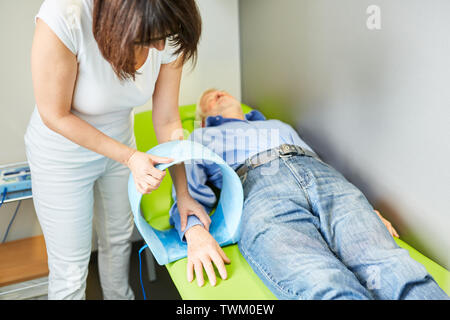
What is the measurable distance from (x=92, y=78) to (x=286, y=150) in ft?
2.20

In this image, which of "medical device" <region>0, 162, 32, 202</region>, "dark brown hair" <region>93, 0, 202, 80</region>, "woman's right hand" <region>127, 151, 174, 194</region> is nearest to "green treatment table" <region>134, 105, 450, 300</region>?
"woman's right hand" <region>127, 151, 174, 194</region>

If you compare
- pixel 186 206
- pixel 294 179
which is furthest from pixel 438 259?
pixel 186 206

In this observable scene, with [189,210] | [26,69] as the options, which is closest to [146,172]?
[189,210]

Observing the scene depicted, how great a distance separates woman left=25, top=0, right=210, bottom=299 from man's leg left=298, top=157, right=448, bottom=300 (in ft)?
1.20

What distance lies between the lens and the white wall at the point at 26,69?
61.6 inches

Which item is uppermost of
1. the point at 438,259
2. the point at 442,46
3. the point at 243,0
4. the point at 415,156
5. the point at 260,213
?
the point at 243,0

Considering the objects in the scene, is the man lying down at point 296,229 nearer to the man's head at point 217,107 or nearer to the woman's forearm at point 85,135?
the man's head at point 217,107

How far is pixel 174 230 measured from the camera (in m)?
1.34

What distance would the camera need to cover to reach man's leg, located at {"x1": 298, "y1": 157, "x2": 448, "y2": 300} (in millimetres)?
935

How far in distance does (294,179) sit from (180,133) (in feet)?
1.27

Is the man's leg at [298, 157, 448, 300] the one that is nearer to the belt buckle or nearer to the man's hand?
the belt buckle

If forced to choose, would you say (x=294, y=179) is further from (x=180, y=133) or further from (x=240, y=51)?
(x=240, y=51)

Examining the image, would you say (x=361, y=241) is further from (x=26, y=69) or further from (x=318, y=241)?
(x=26, y=69)

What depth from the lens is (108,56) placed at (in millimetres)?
881
